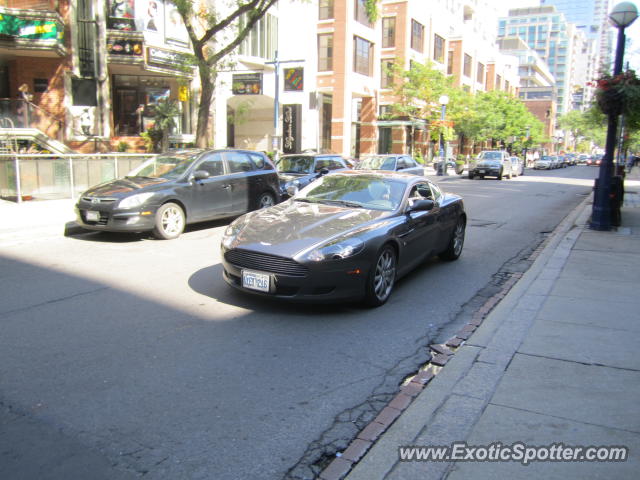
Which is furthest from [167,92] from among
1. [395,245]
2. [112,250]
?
[395,245]

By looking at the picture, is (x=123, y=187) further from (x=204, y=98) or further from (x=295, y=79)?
(x=295, y=79)

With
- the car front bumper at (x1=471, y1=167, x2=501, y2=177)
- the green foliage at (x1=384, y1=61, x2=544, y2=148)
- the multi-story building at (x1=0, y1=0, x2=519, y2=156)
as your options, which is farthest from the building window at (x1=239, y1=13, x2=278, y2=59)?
the car front bumper at (x1=471, y1=167, x2=501, y2=177)

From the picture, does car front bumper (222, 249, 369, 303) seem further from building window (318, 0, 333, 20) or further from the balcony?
building window (318, 0, 333, 20)

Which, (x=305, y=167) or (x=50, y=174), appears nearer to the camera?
(x=50, y=174)

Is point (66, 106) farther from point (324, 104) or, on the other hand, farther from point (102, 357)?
point (324, 104)

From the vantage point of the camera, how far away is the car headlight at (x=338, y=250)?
553cm

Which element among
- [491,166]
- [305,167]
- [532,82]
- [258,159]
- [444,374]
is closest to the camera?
[444,374]

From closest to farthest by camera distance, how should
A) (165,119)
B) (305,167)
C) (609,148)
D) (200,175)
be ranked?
(200,175)
(609,148)
(305,167)
(165,119)

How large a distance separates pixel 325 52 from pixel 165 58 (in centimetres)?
2066

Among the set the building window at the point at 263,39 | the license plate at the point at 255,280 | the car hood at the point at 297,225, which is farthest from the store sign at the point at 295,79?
the license plate at the point at 255,280

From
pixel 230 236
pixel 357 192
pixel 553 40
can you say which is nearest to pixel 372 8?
pixel 357 192

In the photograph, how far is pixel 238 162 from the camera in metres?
11.8

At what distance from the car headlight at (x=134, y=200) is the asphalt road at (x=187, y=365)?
1.66 meters

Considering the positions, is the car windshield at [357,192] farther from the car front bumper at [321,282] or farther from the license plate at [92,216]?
the license plate at [92,216]
